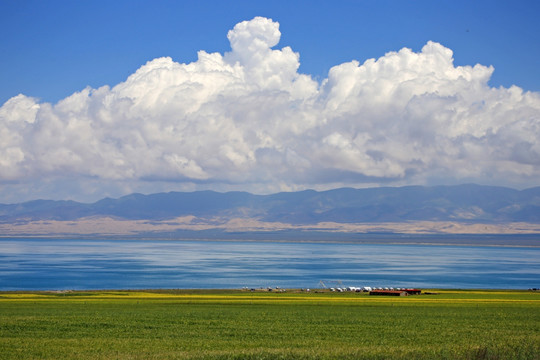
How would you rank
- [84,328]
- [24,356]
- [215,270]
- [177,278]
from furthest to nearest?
1. [215,270]
2. [177,278]
3. [84,328]
4. [24,356]

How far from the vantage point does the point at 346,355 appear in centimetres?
2267

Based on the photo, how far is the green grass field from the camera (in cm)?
2367

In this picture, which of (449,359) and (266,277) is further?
(266,277)

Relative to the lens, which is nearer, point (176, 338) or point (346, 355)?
point (346, 355)

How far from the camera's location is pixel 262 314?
4075 centimetres

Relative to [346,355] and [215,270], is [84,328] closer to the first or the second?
[346,355]

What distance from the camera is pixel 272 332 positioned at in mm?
31250

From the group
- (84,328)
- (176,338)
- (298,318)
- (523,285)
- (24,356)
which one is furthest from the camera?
(523,285)

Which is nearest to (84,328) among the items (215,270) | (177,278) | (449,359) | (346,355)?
(346,355)

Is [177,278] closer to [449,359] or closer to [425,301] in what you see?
[425,301]

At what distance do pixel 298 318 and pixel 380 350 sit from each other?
13.9 meters

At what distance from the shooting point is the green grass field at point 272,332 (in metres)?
23.7

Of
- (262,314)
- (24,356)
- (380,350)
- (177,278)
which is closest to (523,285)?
(177,278)

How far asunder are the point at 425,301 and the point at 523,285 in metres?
47.8
